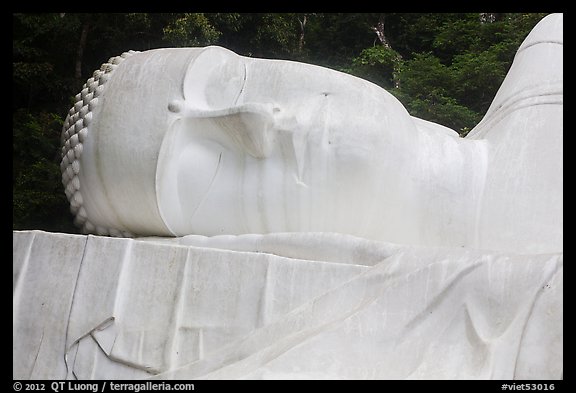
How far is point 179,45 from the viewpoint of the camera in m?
7.46

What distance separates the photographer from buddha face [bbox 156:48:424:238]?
3.27 meters

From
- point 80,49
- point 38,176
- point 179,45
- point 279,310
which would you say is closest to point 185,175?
point 279,310

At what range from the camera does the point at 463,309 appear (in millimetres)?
2764

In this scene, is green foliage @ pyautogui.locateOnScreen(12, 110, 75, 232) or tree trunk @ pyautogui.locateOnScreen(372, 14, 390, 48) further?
tree trunk @ pyautogui.locateOnScreen(372, 14, 390, 48)

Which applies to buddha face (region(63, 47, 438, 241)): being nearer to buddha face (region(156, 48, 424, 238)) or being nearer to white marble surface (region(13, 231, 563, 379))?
buddha face (region(156, 48, 424, 238))

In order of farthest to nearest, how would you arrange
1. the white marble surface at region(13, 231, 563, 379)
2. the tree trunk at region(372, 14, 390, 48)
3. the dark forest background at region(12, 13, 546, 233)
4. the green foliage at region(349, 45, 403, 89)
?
1. the tree trunk at region(372, 14, 390, 48)
2. the green foliage at region(349, 45, 403, 89)
3. the dark forest background at region(12, 13, 546, 233)
4. the white marble surface at region(13, 231, 563, 379)

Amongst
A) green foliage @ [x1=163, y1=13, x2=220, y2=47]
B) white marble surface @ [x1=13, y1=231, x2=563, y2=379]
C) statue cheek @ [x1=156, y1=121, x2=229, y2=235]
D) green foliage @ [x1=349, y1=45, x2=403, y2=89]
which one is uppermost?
green foliage @ [x1=163, y1=13, x2=220, y2=47]

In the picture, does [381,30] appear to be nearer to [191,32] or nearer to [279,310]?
[191,32]

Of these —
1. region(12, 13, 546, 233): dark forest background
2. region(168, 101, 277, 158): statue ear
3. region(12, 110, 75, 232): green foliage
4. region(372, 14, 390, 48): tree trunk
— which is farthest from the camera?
region(372, 14, 390, 48): tree trunk

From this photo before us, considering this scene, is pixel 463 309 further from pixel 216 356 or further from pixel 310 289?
pixel 216 356

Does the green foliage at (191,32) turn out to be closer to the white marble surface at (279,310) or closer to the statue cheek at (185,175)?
the statue cheek at (185,175)

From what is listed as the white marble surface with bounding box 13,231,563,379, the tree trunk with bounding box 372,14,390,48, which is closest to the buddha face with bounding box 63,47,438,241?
the white marble surface with bounding box 13,231,563,379

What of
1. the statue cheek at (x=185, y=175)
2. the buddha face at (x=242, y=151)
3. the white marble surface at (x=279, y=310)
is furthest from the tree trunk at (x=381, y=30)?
the white marble surface at (x=279, y=310)

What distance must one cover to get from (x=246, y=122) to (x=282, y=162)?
0.22 m
